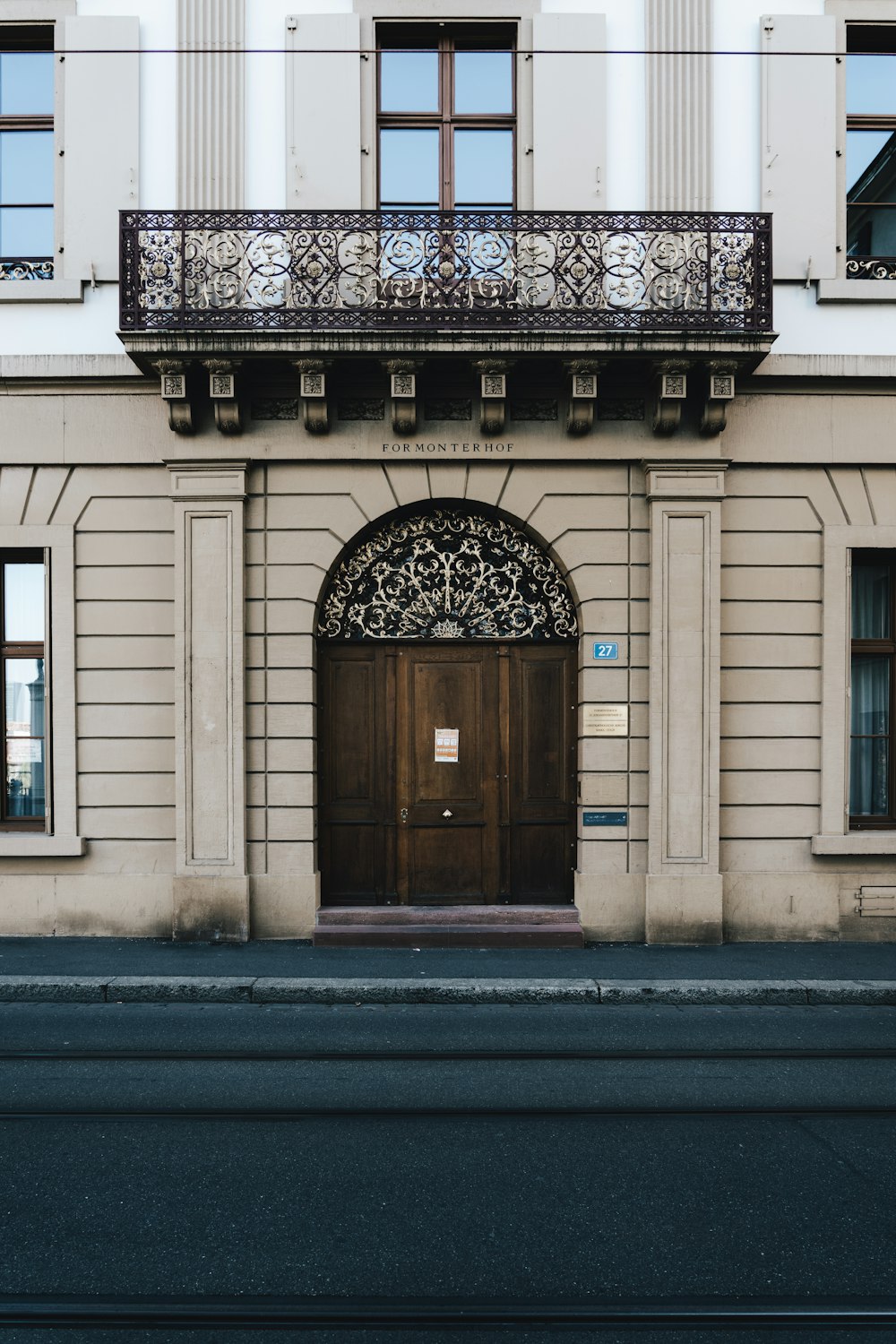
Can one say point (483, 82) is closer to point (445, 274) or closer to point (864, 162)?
point (445, 274)

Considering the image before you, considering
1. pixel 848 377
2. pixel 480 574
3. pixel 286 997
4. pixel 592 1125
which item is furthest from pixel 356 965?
pixel 848 377

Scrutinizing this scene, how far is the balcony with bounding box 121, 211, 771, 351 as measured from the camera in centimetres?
795

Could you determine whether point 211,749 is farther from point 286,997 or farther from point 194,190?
point 194,190

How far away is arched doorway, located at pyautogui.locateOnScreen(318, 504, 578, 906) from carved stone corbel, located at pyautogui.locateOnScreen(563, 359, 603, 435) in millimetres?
1199

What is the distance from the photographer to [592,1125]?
4.68 meters

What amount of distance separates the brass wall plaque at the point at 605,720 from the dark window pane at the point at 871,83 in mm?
6233

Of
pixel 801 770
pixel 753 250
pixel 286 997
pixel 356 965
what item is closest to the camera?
pixel 286 997

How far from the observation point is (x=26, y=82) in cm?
884

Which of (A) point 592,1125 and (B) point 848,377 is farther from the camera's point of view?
(B) point 848,377

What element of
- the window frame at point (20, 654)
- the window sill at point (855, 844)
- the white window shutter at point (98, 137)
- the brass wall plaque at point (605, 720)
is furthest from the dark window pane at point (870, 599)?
the window frame at point (20, 654)

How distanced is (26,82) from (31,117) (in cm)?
39

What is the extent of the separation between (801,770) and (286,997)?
202 inches

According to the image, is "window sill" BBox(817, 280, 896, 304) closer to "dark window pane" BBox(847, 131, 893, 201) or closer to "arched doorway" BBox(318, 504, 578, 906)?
"dark window pane" BBox(847, 131, 893, 201)

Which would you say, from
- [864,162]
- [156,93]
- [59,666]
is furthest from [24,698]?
[864,162]
